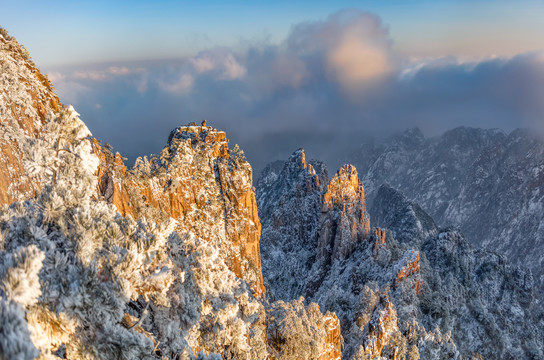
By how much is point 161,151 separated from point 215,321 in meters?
47.3

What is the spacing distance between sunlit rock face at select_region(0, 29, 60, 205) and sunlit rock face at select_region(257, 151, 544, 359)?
1703 inches

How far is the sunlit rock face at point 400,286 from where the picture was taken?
64688mm

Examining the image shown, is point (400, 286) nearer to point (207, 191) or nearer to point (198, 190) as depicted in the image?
point (207, 191)

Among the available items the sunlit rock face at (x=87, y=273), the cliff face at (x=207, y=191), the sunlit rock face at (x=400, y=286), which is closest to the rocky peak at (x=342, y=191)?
the sunlit rock face at (x=400, y=286)

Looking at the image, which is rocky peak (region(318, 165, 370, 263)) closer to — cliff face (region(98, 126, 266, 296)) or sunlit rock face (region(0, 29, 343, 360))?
cliff face (region(98, 126, 266, 296))

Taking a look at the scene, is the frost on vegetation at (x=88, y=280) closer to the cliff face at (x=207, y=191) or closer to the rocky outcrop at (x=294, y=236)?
the cliff face at (x=207, y=191)

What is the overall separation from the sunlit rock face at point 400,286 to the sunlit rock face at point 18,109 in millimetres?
43264

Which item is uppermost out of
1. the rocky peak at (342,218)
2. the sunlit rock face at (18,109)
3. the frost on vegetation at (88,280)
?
the rocky peak at (342,218)

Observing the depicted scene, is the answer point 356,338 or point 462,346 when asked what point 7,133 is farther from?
point 462,346

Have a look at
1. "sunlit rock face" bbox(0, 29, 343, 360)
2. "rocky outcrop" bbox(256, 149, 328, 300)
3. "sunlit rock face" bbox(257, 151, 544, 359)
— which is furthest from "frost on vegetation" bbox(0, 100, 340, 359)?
"rocky outcrop" bbox(256, 149, 328, 300)

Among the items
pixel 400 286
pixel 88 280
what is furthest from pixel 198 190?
pixel 400 286

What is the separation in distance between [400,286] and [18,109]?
305 ft

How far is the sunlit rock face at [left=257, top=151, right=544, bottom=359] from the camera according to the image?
2547 inches

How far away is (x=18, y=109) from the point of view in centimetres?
2405
